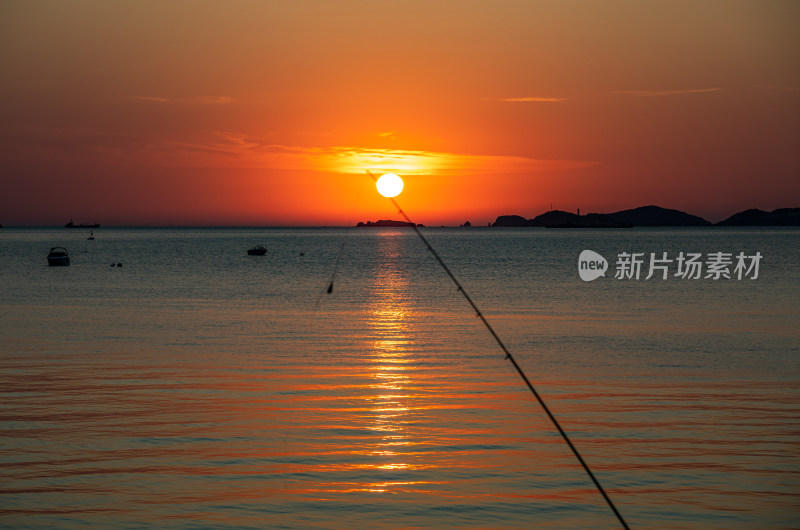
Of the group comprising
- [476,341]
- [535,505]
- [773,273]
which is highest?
[773,273]

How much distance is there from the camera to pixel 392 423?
1278 cm

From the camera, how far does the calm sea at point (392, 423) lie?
9164mm

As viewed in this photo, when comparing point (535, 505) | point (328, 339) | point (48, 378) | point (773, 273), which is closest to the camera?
point (535, 505)

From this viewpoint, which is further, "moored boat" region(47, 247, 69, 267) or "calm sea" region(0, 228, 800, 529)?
"moored boat" region(47, 247, 69, 267)

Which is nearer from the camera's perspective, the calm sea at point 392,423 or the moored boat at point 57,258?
the calm sea at point 392,423

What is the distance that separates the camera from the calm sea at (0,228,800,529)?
9.16 metres

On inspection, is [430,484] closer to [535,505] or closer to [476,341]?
[535,505]

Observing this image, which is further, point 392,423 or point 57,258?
point 57,258

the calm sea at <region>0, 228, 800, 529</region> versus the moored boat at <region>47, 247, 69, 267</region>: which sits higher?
the moored boat at <region>47, 247, 69, 267</region>

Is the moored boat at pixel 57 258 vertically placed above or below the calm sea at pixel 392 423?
above

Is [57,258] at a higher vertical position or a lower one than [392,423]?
higher

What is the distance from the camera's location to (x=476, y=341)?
2322cm

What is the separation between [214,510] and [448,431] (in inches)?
171

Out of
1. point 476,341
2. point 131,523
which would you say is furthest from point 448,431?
point 476,341
